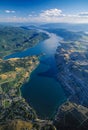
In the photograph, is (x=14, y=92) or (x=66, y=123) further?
(x=14, y=92)

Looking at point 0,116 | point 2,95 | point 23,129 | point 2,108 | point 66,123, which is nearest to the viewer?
point 23,129

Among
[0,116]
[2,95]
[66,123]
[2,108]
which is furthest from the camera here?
[2,95]

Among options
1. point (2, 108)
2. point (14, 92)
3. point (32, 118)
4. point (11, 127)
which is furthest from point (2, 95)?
point (11, 127)

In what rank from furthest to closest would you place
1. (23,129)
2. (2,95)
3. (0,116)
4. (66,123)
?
(2,95) < (0,116) < (66,123) < (23,129)

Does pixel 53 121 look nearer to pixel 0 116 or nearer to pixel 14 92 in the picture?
pixel 0 116

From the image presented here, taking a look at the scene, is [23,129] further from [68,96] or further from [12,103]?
[68,96]

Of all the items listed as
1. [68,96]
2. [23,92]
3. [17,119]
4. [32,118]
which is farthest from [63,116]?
[23,92]
